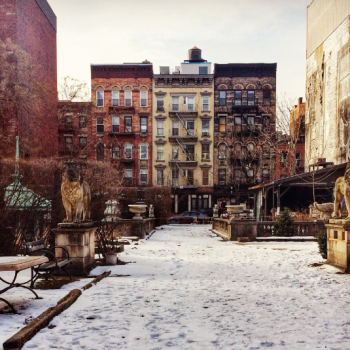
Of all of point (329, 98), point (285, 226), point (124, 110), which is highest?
point (124, 110)

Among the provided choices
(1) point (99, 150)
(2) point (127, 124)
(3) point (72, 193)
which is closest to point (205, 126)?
(2) point (127, 124)

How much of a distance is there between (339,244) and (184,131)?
1723 inches

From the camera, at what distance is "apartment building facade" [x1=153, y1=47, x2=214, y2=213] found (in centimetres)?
5238

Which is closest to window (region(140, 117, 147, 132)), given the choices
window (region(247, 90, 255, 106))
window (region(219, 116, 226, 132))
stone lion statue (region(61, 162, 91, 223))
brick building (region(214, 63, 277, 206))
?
brick building (region(214, 63, 277, 206))

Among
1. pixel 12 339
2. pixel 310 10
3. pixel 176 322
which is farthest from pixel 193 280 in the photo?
pixel 310 10

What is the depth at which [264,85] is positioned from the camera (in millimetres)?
53188

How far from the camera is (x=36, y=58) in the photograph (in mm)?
33031

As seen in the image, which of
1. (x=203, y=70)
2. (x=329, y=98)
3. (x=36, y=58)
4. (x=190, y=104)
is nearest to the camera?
(x=36, y=58)

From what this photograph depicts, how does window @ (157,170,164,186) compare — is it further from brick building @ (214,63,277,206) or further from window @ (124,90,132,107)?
window @ (124,90,132,107)

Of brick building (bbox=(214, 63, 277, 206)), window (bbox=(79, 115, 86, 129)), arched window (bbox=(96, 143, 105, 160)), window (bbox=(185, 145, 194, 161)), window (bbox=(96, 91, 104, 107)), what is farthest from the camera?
window (bbox=(96, 91, 104, 107))

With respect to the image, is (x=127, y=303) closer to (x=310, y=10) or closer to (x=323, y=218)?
(x=323, y=218)

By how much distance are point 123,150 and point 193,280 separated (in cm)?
4404

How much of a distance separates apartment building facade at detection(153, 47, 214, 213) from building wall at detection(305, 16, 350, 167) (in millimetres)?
14315

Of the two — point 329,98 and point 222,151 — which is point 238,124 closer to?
point 222,151
